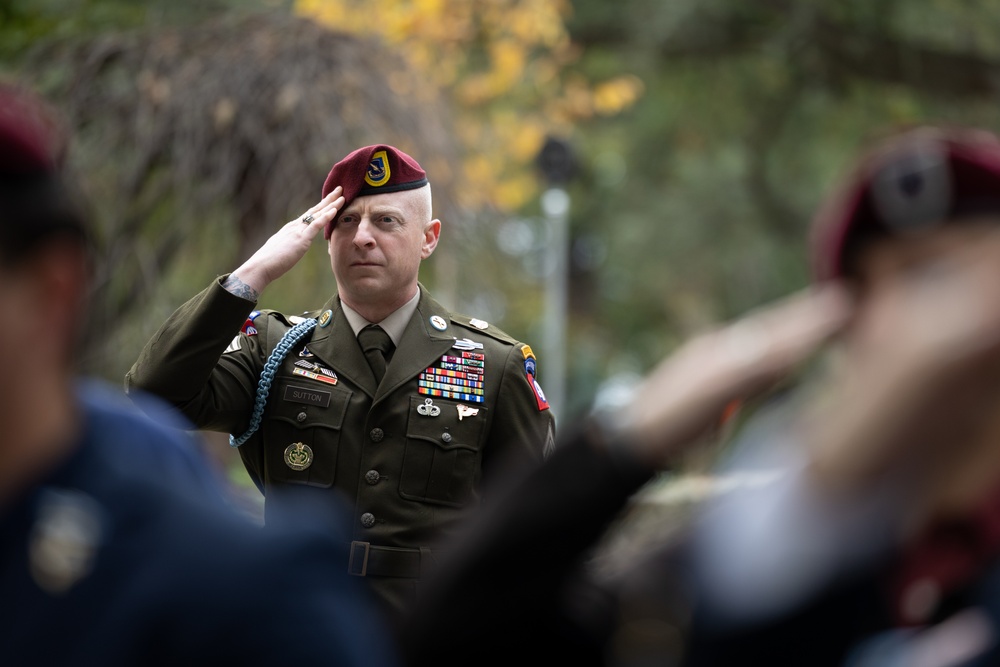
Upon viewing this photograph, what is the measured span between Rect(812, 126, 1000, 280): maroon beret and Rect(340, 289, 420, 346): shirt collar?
264 cm

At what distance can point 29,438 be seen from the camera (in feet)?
4.64

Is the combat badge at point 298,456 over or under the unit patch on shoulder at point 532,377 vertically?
under

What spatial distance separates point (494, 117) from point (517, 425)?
803cm

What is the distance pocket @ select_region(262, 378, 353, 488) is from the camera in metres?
3.99

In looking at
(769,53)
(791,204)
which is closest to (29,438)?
(769,53)

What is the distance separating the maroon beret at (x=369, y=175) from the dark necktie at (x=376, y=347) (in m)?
0.32

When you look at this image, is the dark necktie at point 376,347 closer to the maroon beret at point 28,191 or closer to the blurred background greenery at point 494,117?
the blurred background greenery at point 494,117

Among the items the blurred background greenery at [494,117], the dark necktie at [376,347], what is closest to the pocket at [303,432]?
the dark necktie at [376,347]

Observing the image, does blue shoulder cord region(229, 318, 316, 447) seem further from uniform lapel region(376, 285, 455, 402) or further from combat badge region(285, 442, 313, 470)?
uniform lapel region(376, 285, 455, 402)

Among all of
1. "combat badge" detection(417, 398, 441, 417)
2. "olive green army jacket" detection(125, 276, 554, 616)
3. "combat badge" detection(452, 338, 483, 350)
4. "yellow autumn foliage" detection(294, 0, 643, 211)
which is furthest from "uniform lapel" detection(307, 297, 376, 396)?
"yellow autumn foliage" detection(294, 0, 643, 211)

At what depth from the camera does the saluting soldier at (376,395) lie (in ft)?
12.8

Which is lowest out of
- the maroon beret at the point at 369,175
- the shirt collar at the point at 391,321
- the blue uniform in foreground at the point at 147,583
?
the blue uniform in foreground at the point at 147,583

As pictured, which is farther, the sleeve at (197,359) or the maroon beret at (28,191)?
the sleeve at (197,359)

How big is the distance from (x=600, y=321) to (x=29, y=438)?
91.7 ft
